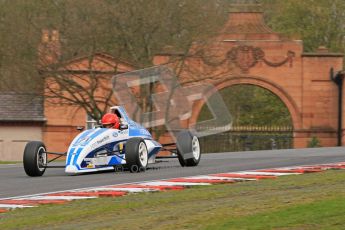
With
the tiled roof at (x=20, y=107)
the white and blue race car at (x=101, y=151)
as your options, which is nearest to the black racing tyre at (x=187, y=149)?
the white and blue race car at (x=101, y=151)

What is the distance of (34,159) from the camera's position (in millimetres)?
19859

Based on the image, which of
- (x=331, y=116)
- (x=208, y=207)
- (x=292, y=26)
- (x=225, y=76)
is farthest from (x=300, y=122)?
(x=208, y=207)

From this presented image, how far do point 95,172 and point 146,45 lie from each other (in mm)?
21781

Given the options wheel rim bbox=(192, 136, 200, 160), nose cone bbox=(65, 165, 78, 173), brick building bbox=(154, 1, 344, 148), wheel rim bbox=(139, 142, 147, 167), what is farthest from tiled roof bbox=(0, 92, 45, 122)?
nose cone bbox=(65, 165, 78, 173)

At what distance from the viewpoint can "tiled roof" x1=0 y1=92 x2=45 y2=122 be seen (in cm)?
4834

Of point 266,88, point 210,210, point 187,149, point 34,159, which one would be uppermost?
point 266,88

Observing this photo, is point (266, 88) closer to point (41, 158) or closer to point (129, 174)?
point (41, 158)

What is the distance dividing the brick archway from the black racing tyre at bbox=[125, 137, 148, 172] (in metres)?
25.8

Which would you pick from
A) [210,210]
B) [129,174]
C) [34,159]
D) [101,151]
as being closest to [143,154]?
[129,174]

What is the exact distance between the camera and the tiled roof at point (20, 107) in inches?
1903

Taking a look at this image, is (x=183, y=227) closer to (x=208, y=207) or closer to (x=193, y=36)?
(x=208, y=207)

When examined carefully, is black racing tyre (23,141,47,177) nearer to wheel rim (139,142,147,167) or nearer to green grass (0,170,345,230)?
wheel rim (139,142,147,167)

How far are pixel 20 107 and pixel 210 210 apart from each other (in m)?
37.2

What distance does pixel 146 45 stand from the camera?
139ft
